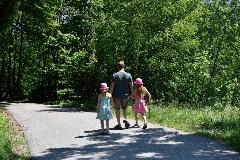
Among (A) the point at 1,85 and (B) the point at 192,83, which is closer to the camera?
(B) the point at 192,83

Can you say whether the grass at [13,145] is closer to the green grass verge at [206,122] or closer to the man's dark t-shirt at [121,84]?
the man's dark t-shirt at [121,84]

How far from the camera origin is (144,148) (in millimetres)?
11352

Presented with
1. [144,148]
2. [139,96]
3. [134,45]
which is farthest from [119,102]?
[134,45]

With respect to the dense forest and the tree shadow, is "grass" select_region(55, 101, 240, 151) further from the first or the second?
the dense forest

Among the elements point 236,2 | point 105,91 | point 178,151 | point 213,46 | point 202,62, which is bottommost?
point 178,151

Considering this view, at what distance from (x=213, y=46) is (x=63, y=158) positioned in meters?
45.0

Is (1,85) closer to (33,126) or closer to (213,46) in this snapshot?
(213,46)

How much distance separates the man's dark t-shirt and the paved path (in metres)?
1.18

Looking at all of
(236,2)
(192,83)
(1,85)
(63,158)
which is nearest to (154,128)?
(63,158)

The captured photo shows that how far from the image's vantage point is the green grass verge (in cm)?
1270

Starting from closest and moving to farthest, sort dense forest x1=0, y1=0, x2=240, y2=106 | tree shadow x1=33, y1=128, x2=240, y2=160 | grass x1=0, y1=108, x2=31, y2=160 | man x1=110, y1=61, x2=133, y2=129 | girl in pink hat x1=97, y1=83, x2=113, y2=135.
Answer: grass x1=0, y1=108, x2=31, y2=160
tree shadow x1=33, y1=128, x2=240, y2=160
girl in pink hat x1=97, y1=83, x2=113, y2=135
man x1=110, y1=61, x2=133, y2=129
dense forest x1=0, y1=0, x2=240, y2=106

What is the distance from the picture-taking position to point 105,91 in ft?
45.2

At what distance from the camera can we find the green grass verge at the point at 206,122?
500 inches

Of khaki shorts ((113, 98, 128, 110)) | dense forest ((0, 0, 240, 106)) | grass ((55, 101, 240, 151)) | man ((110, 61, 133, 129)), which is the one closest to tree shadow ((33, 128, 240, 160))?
grass ((55, 101, 240, 151))
